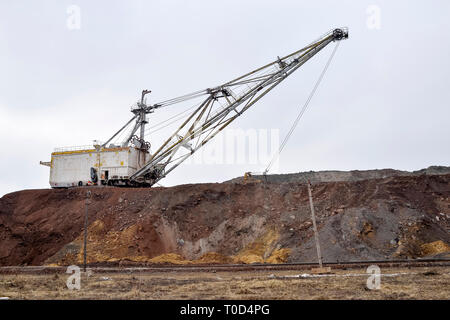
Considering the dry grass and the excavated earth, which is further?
the excavated earth

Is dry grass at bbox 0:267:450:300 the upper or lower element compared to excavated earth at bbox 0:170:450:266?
lower

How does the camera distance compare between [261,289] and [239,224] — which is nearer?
[261,289]

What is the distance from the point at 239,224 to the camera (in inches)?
1162

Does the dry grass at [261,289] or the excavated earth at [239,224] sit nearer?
the dry grass at [261,289]

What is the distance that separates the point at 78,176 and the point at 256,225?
791 inches

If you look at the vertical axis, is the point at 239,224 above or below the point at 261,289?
above

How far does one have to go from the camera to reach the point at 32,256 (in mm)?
30625

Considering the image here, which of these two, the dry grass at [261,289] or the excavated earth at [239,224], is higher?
the excavated earth at [239,224]

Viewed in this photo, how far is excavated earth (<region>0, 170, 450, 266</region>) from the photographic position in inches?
980

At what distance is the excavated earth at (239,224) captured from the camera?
2489cm

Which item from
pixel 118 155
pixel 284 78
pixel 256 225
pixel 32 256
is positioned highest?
pixel 284 78

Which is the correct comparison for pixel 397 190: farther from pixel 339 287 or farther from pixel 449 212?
pixel 339 287
